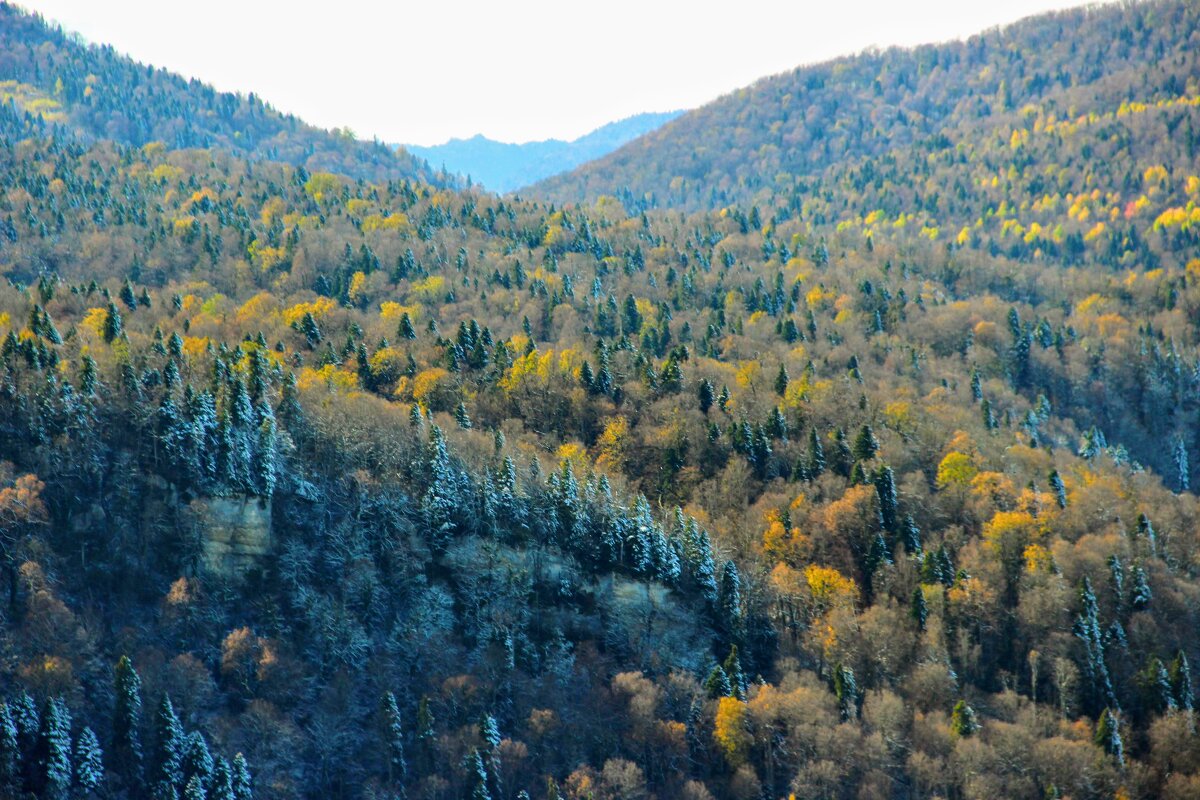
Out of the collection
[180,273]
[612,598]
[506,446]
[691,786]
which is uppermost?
[180,273]

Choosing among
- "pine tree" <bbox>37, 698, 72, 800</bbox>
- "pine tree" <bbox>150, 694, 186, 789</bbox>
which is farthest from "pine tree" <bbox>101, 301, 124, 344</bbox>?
"pine tree" <bbox>150, 694, 186, 789</bbox>

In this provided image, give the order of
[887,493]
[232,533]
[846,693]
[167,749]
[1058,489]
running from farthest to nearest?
[1058,489], [887,493], [232,533], [846,693], [167,749]

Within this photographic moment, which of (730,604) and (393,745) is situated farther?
(730,604)

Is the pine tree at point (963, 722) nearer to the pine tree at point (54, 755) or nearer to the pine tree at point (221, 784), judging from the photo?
the pine tree at point (221, 784)

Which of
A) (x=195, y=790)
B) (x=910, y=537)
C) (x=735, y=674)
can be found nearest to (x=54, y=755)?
(x=195, y=790)

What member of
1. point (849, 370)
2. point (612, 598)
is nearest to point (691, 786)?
point (612, 598)

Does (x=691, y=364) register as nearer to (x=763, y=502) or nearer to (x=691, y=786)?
(x=763, y=502)

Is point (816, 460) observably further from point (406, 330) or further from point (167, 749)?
point (167, 749)
